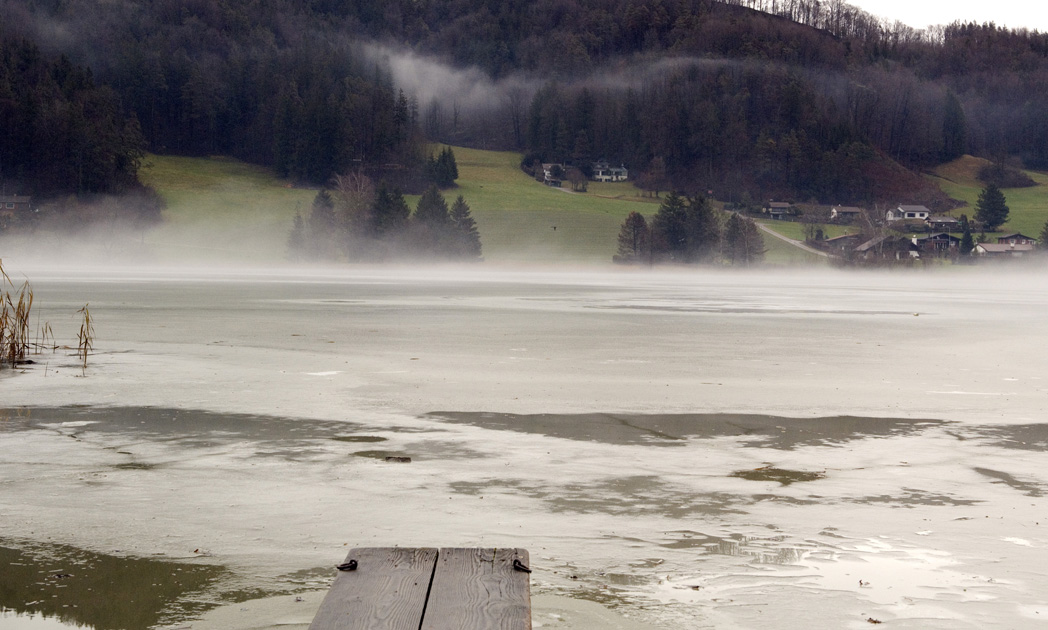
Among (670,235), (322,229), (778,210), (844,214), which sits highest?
(778,210)

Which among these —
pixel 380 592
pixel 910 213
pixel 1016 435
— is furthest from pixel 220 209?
pixel 380 592

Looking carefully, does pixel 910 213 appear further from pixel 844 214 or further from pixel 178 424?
pixel 178 424

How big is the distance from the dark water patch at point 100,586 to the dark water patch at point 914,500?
514 cm

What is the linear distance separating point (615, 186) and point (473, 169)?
87.2 feet

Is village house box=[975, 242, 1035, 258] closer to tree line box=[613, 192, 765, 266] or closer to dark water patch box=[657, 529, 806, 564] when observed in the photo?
tree line box=[613, 192, 765, 266]

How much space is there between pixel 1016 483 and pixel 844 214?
607 feet

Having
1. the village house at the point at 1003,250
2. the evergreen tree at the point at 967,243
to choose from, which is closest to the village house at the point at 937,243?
the evergreen tree at the point at 967,243

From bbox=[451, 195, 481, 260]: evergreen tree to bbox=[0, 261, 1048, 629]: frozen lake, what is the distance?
356 feet

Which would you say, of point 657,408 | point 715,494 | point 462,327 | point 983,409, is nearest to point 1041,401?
point 983,409

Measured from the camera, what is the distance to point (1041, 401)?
581 inches

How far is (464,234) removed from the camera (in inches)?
5182

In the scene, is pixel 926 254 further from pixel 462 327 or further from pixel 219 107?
pixel 462 327

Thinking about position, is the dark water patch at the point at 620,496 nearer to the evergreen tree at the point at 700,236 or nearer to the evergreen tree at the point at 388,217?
the evergreen tree at the point at 388,217

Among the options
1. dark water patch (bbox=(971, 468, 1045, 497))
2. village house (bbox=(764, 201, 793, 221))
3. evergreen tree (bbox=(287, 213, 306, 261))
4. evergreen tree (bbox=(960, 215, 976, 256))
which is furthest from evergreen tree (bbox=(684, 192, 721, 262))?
dark water patch (bbox=(971, 468, 1045, 497))
